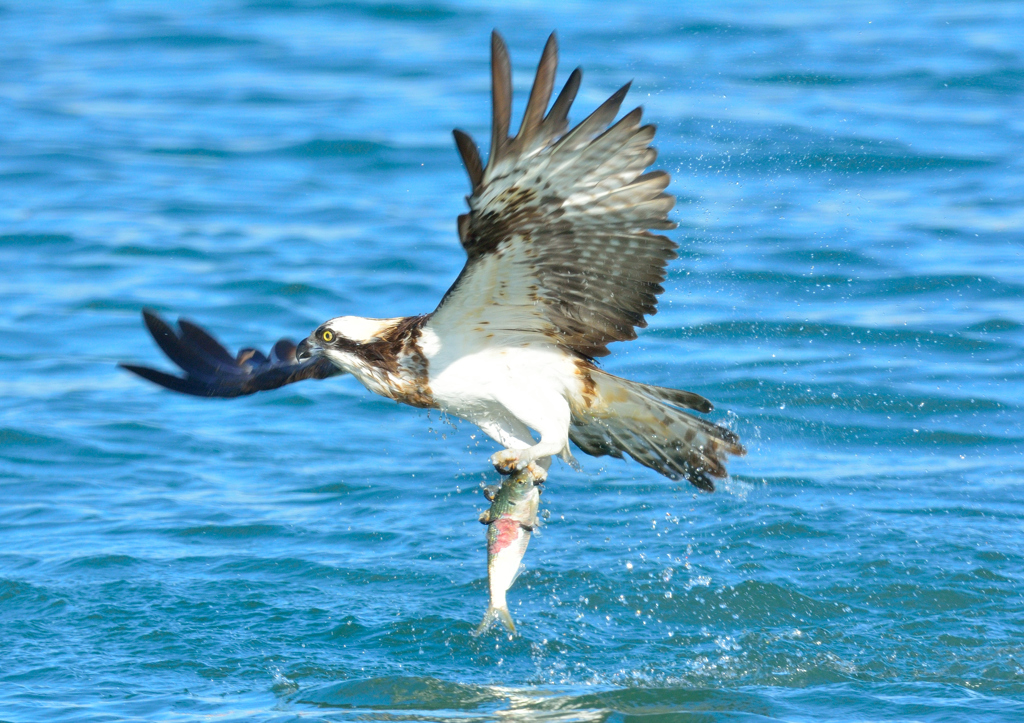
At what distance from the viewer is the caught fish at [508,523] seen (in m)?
5.34

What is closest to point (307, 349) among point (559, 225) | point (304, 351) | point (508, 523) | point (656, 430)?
point (304, 351)

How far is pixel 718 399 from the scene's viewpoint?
29.4 ft

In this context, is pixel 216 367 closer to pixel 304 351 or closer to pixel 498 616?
pixel 304 351

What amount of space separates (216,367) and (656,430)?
2372 millimetres

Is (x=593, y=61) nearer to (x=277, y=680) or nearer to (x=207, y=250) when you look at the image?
(x=207, y=250)

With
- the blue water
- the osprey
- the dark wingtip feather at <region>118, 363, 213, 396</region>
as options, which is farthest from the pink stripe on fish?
the dark wingtip feather at <region>118, 363, 213, 396</region>

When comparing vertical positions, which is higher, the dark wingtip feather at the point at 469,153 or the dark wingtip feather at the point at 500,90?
the dark wingtip feather at the point at 500,90

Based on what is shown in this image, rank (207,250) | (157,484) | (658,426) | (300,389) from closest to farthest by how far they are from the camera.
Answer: (658,426), (157,484), (300,389), (207,250)

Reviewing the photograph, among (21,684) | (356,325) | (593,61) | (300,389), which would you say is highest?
(593,61)

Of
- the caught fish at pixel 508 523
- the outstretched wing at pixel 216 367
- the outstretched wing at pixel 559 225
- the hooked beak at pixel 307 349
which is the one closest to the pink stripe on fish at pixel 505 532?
the caught fish at pixel 508 523

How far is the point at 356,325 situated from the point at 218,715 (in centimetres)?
179

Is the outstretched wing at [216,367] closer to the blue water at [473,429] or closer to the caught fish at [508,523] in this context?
the blue water at [473,429]

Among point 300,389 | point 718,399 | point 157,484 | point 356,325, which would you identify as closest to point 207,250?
point 300,389

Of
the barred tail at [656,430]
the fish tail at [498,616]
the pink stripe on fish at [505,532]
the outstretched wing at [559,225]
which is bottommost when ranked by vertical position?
the fish tail at [498,616]
